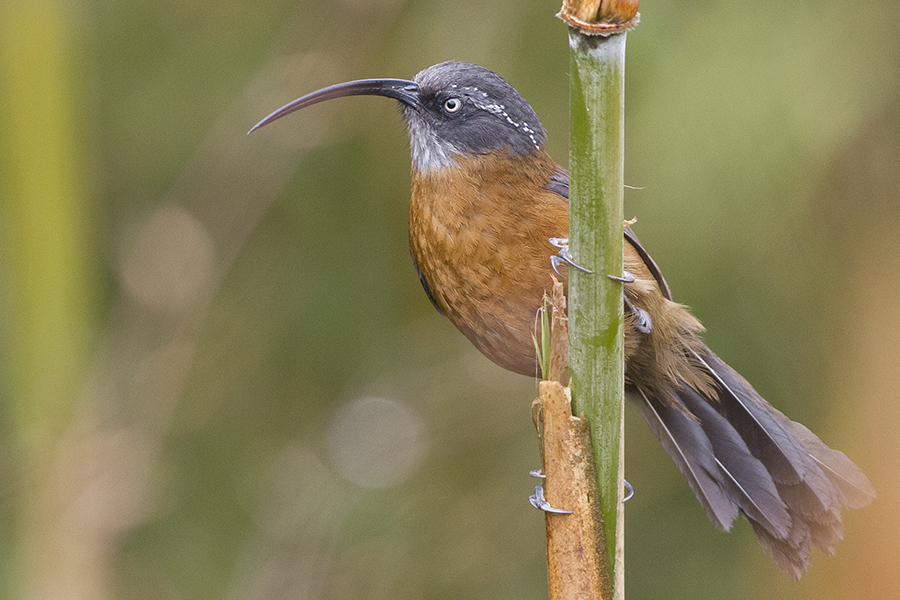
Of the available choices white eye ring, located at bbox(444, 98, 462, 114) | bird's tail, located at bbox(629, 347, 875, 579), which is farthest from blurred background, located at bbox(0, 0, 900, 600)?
white eye ring, located at bbox(444, 98, 462, 114)

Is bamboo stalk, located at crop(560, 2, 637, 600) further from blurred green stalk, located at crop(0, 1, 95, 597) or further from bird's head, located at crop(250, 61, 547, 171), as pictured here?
blurred green stalk, located at crop(0, 1, 95, 597)

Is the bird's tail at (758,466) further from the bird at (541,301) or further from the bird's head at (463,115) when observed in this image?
the bird's head at (463,115)

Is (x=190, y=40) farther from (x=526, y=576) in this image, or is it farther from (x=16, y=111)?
(x=526, y=576)

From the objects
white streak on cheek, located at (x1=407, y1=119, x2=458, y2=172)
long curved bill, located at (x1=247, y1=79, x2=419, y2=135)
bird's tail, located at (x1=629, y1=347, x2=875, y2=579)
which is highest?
long curved bill, located at (x1=247, y1=79, x2=419, y2=135)

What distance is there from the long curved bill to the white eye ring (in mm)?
100

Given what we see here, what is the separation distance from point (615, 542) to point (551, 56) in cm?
244

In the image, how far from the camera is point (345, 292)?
155 inches

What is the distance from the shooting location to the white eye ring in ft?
10.1

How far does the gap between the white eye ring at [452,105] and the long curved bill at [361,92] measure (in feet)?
0.33

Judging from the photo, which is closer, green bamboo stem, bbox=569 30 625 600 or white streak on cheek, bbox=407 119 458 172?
green bamboo stem, bbox=569 30 625 600

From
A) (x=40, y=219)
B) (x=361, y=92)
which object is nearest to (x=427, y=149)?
(x=361, y=92)

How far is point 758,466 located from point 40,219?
233 cm

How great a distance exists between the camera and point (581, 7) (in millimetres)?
1530

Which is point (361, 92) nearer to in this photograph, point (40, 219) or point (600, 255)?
point (40, 219)
